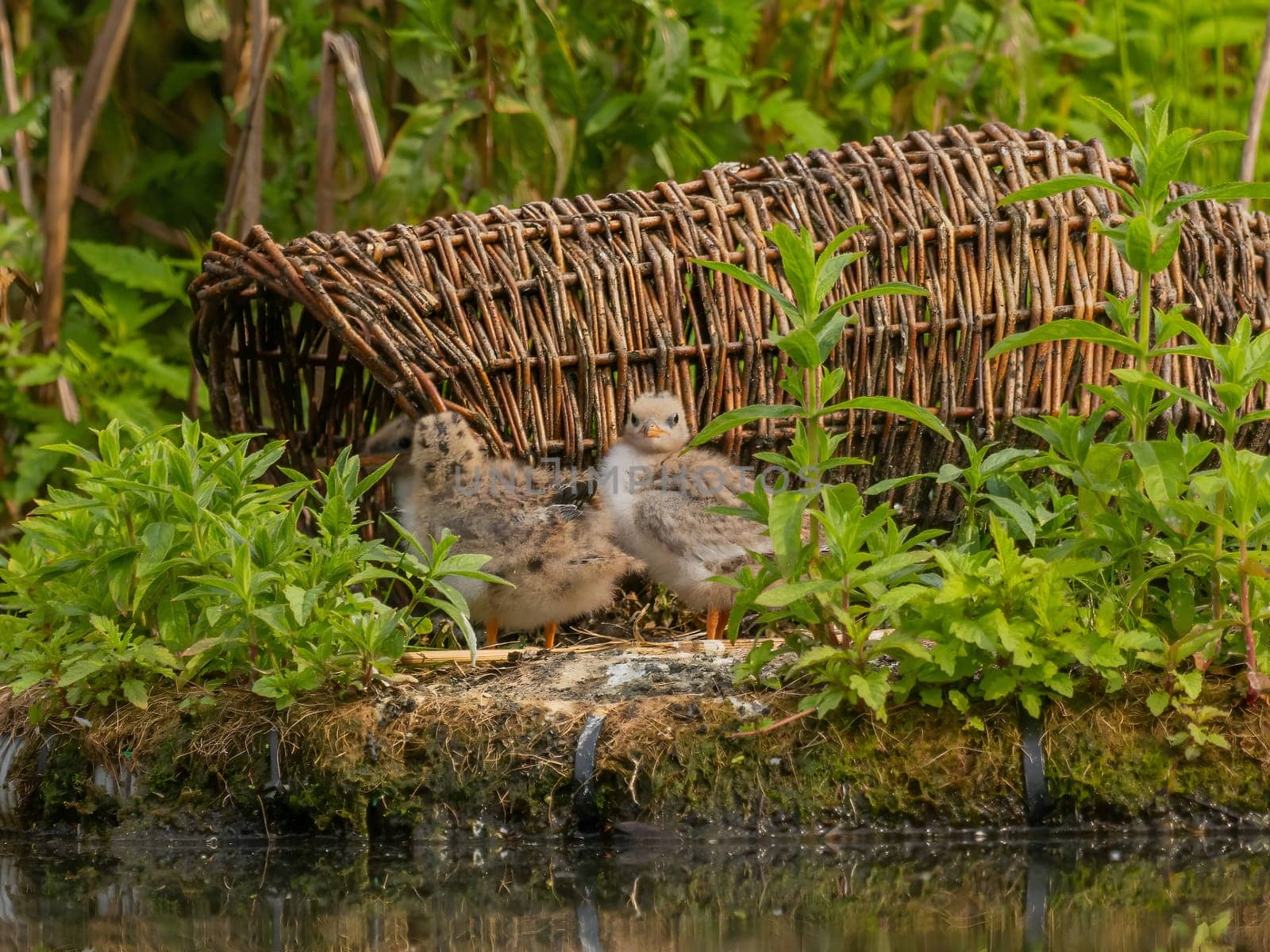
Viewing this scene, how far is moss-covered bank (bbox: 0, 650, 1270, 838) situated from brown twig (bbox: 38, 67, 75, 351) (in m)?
2.84

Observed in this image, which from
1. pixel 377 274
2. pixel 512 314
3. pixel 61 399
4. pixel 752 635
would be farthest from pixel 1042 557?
pixel 61 399

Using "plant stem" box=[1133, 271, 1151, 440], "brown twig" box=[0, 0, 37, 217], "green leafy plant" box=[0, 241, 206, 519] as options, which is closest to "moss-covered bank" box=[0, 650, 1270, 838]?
"plant stem" box=[1133, 271, 1151, 440]

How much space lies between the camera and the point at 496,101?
6258 mm

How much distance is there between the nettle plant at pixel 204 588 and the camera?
3764mm

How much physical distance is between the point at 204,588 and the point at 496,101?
3.14m

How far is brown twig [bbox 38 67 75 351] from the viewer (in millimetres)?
6168

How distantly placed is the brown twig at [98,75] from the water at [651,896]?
3605 mm

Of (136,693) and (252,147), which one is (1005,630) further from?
(252,147)

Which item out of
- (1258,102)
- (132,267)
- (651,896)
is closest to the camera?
(651,896)

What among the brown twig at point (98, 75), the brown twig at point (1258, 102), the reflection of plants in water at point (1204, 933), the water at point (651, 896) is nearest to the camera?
the reflection of plants in water at point (1204, 933)

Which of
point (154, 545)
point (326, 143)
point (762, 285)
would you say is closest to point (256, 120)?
point (326, 143)

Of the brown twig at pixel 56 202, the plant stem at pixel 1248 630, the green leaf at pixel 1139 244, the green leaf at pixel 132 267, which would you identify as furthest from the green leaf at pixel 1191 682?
the brown twig at pixel 56 202

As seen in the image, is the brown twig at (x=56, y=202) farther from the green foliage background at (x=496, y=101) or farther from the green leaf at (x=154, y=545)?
the green leaf at (x=154, y=545)

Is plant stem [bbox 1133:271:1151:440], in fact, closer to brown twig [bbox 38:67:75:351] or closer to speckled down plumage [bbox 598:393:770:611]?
speckled down plumage [bbox 598:393:770:611]
